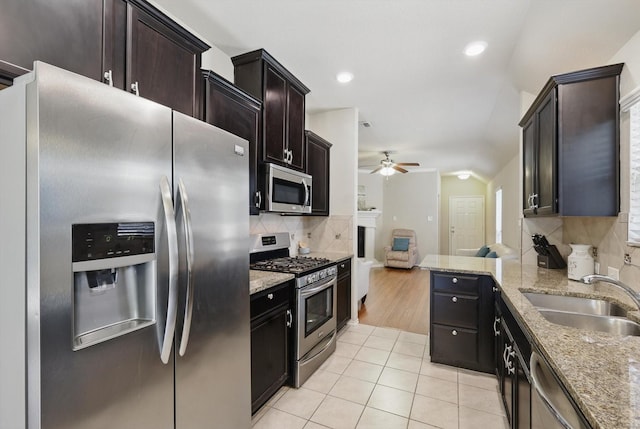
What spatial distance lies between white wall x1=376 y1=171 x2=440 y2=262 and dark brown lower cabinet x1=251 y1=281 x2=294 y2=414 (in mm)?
6564

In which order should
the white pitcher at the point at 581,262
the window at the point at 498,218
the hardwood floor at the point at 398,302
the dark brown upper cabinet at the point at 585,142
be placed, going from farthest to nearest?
1. the window at the point at 498,218
2. the hardwood floor at the point at 398,302
3. the white pitcher at the point at 581,262
4. the dark brown upper cabinet at the point at 585,142

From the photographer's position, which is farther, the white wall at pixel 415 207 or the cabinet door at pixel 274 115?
the white wall at pixel 415 207

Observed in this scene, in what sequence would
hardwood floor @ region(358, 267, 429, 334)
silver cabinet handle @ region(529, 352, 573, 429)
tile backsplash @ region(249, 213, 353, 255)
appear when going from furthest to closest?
hardwood floor @ region(358, 267, 429, 334) < tile backsplash @ region(249, 213, 353, 255) < silver cabinet handle @ region(529, 352, 573, 429)

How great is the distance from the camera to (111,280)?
1.00 metres

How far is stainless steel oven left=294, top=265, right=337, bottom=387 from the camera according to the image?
7.62ft

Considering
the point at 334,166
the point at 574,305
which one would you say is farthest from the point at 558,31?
the point at 334,166

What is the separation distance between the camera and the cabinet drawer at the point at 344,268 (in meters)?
3.26

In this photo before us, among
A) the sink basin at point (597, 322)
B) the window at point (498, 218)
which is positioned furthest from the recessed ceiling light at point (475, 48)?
the window at point (498, 218)

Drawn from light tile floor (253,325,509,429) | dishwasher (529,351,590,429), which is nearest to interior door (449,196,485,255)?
light tile floor (253,325,509,429)

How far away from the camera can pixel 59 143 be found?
2.68 ft

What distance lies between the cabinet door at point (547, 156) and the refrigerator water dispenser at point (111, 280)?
7.81 feet

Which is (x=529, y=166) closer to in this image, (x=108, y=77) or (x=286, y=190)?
(x=286, y=190)

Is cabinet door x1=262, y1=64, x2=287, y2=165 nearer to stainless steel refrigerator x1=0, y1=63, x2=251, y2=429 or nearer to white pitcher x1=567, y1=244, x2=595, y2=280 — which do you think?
stainless steel refrigerator x1=0, y1=63, x2=251, y2=429

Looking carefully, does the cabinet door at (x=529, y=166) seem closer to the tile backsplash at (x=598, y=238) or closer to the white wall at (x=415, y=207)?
the tile backsplash at (x=598, y=238)
